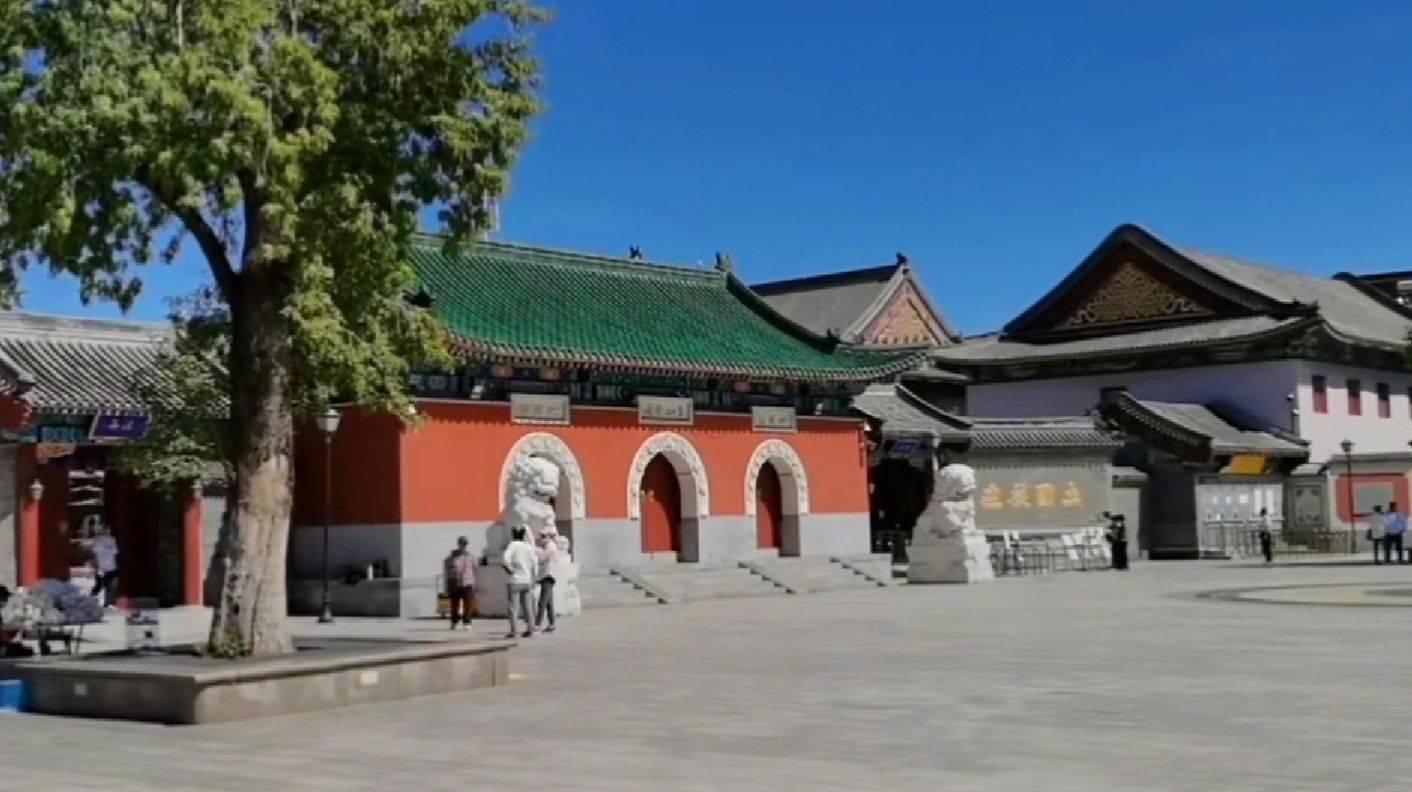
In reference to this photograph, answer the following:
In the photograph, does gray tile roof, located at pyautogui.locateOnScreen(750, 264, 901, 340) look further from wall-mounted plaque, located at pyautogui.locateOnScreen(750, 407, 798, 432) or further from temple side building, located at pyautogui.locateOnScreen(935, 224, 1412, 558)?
wall-mounted plaque, located at pyautogui.locateOnScreen(750, 407, 798, 432)

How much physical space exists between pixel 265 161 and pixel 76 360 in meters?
15.1

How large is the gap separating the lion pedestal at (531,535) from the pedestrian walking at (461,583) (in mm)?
855

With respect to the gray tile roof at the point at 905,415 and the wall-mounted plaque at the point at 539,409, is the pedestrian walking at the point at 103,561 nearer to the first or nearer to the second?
the wall-mounted plaque at the point at 539,409

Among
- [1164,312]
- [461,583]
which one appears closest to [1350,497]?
[1164,312]

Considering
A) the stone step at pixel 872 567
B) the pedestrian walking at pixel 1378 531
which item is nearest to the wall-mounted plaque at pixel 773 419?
the stone step at pixel 872 567

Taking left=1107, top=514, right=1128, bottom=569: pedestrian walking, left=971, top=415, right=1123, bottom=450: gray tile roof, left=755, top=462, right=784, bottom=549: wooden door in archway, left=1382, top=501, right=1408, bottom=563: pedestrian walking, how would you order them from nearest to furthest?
1. left=755, top=462, right=784, bottom=549: wooden door in archway
2. left=1382, top=501, right=1408, bottom=563: pedestrian walking
3. left=1107, top=514, right=1128, bottom=569: pedestrian walking
4. left=971, top=415, right=1123, bottom=450: gray tile roof

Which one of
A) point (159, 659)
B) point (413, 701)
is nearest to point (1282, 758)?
point (413, 701)

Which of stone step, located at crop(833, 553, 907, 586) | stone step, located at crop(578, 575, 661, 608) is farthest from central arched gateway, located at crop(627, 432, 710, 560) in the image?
stone step, located at crop(833, 553, 907, 586)

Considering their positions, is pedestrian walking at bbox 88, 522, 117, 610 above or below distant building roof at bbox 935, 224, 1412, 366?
below

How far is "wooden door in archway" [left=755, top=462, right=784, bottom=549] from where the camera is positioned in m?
31.3

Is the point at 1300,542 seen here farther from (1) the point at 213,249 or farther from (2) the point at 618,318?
(1) the point at 213,249

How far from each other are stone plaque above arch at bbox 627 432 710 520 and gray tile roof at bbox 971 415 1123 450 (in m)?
10.1

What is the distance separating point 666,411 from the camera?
2889 cm

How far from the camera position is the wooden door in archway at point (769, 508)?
103 feet
